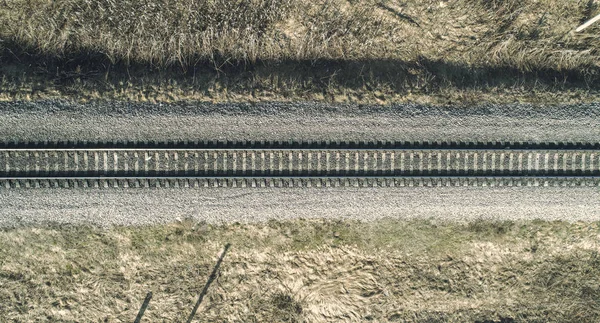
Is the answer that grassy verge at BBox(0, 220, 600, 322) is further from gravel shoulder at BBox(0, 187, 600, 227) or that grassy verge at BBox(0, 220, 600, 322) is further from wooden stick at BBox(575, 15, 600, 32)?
wooden stick at BBox(575, 15, 600, 32)

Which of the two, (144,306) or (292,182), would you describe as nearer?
(292,182)

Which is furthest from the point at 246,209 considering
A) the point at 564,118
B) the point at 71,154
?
the point at 564,118

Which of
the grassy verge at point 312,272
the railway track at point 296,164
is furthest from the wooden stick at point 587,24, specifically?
the grassy verge at point 312,272

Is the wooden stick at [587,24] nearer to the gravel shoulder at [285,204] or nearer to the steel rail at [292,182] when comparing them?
the steel rail at [292,182]

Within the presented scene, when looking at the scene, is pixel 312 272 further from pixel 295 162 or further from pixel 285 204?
pixel 295 162

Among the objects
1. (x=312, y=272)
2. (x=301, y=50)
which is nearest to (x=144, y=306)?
(x=312, y=272)

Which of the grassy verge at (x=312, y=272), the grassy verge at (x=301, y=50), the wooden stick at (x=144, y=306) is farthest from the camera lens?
the wooden stick at (x=144, y=306)
